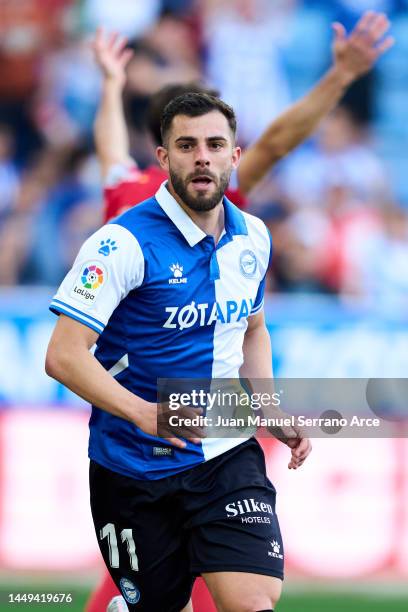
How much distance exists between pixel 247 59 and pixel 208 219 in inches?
267

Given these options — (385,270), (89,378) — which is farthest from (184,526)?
(385,270)

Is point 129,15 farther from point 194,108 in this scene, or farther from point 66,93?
point 194,108

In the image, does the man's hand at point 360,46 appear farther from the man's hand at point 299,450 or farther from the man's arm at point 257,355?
the man's hand at point 299,450

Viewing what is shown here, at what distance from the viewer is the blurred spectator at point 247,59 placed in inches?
429

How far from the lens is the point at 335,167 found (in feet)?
36.0

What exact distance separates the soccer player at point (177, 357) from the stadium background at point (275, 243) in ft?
9.15

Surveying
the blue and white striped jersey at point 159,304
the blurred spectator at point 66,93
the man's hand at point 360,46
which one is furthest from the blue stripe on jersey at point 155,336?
the blurred spectator at point 66,93

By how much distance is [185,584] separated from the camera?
4590 mm

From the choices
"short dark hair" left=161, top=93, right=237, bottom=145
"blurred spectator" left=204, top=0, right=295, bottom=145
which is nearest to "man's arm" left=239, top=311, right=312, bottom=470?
"short dark hair" left=161, top=93, right=237, bottom=145

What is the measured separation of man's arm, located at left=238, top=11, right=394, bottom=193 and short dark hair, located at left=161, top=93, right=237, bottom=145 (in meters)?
1.48

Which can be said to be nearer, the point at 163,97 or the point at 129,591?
the point at 129,591

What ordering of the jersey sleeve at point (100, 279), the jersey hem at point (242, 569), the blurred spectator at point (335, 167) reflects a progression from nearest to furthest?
the jersey sleeve at point (100, 279)
the jersey hem at point (242, 569)
the blurred spectator at point (335, 167)

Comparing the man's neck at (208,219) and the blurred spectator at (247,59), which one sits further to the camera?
the blurred spectator at (247,59)

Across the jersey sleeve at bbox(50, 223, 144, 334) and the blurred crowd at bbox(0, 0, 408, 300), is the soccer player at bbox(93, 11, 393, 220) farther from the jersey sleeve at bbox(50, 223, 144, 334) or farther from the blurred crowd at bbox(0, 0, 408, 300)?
the blurred crowd at bbox(0, 0, 408, 300)
